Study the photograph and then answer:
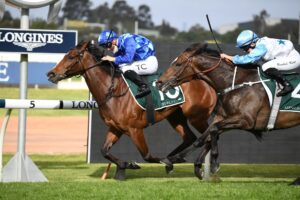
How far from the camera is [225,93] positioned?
9.07 m

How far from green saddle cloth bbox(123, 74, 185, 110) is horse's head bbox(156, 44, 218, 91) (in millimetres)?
697

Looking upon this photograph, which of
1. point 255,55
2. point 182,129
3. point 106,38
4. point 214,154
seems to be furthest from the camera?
point 182,129

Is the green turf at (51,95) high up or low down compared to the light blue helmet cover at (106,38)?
down

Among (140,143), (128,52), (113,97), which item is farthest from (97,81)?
(140,143)

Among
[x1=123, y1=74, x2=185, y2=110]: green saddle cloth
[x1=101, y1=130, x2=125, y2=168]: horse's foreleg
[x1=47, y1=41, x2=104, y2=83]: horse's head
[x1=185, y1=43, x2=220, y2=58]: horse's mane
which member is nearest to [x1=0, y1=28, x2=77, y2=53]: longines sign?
[x1=47, y1=41, x2=104, y2=83]: horse's head

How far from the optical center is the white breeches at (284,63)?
9078 mm

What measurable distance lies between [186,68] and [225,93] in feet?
2.09

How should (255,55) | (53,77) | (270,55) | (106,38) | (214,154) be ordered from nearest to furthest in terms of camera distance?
(214,154) < (255,55) < (270,55) < (53,77) < (106,38)

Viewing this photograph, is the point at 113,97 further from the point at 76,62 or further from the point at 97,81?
the point at 76,62

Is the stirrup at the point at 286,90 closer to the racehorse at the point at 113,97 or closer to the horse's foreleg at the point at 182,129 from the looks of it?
the racehorse at the point at 113,97

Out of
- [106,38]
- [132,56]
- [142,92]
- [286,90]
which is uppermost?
[106,38]

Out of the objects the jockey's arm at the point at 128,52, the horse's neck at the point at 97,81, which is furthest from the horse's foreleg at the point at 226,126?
the horse's neck at the point at 97,81

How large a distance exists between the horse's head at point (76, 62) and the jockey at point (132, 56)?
0.19 metres

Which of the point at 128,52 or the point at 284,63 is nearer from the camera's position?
the point at 284,63
